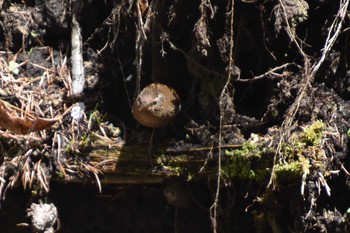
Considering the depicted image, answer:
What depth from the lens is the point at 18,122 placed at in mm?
3051

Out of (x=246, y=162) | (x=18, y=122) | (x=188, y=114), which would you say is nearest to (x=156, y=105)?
(x=188, y=114)

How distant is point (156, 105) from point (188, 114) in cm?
24

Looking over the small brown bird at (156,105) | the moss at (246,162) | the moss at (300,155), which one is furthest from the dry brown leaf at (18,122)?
the moss at (300,155)

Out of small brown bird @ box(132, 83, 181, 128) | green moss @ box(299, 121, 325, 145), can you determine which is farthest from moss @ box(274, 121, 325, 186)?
small brown bird @ box(132, 83, 181, 128)

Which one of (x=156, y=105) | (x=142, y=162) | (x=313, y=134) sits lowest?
(x=142, y=162)

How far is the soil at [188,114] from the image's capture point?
2.85m

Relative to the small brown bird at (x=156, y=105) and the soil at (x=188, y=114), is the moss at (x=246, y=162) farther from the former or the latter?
the small brown bird at (x=156, y=105)

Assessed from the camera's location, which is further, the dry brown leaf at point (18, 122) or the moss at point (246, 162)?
the dry brown leaf at point (18, 122)

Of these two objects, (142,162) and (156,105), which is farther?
(142,162)

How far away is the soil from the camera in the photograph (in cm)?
285

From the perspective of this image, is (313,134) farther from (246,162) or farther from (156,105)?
(156,105)

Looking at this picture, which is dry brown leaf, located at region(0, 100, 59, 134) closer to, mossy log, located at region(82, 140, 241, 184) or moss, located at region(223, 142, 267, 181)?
mossy log, located at region(82, 140, 241, 184)

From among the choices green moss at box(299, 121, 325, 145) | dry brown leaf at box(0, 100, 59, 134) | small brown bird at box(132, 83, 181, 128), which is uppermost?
small brown bird at box(132, 83, 181, 128)

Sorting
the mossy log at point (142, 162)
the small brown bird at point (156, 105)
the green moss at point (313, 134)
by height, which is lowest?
the mossy log at point (142, 162)
